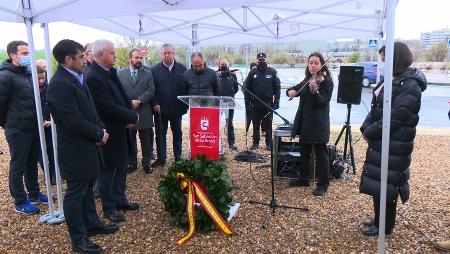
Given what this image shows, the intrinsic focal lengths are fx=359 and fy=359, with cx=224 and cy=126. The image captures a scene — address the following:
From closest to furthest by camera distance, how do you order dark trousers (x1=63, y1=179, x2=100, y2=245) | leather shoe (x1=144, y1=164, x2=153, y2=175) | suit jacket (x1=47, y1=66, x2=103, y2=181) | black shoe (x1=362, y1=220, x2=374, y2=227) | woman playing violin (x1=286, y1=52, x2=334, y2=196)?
suit jacket (x1=47, y1=66, x2=103, y2=181) → dark trousers (x1=63, y1=179, x2=100, y2=245) → black shoe (x1=362, y1=220, x2=374, y2=227) → woman playing violin (x1=286, y1=52, x2=334, y2=196) → leather shoe (x1=144, y1=164, x2=153, y2=175)

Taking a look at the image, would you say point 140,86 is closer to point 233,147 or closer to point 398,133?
point 233,147

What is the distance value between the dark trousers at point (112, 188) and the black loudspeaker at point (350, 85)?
3371 mm

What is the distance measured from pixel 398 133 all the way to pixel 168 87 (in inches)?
139

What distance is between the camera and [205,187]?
11.6ft

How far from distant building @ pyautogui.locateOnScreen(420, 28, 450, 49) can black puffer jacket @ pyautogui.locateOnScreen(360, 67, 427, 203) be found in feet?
119

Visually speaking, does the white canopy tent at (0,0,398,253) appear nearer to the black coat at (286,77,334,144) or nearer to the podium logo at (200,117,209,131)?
the black coat at (286,77,334,144)

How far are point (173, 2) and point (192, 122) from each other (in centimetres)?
170

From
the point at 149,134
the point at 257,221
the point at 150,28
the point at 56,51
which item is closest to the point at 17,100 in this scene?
the point at 56,51

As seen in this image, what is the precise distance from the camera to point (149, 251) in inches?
125

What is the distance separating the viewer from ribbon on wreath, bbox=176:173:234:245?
345 centimetres

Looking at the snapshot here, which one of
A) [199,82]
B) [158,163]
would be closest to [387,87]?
[199,82]

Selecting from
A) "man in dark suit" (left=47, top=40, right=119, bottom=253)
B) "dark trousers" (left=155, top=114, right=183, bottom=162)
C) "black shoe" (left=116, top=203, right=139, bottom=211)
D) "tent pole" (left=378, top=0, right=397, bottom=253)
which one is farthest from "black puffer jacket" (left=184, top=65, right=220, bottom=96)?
"tent pole" (left=378, top=0, right=397, bottom=253)

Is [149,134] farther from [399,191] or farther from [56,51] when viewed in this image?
[399,191]

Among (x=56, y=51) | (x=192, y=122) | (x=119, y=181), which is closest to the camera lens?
(x=56, y=51)
